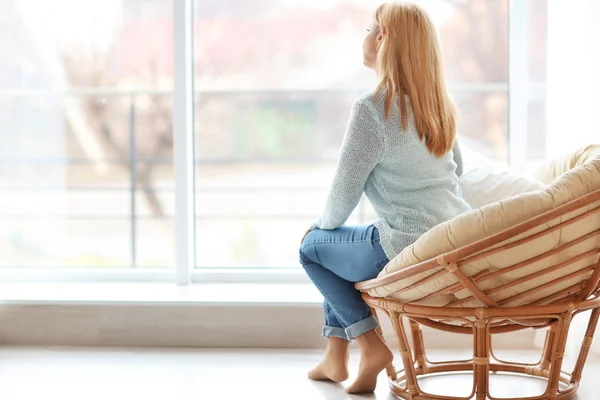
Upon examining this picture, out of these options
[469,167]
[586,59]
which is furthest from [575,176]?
[586,59]

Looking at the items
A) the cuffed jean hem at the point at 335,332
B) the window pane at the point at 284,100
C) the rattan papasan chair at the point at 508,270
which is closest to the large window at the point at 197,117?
the window pane at the point at 284,100

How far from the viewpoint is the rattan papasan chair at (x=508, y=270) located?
6.20 feet

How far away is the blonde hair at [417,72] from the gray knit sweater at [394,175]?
31 mm

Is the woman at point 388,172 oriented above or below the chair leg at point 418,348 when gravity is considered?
above

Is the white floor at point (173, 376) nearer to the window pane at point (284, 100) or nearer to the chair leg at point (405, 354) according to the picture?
the chair leg at point (405, 354)

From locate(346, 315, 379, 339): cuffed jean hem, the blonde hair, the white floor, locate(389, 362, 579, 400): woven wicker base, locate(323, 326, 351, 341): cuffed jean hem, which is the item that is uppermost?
the blonde hair

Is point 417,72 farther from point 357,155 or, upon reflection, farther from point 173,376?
point 173,376

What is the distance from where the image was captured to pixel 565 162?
7.75 ft

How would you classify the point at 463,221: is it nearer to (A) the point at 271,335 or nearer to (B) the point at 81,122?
(A) the point at 271,335

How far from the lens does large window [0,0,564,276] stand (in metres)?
3.42

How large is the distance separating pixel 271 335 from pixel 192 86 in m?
1.14

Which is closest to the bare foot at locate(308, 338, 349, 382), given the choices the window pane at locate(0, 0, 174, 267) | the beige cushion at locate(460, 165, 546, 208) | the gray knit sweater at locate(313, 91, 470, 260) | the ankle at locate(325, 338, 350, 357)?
the ankle at locate(325, 338, 350, 357)

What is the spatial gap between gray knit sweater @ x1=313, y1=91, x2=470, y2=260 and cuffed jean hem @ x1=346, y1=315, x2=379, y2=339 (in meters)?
0.24

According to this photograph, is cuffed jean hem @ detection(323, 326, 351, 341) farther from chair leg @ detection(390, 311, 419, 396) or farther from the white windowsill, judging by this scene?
the white windowsill
